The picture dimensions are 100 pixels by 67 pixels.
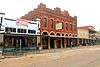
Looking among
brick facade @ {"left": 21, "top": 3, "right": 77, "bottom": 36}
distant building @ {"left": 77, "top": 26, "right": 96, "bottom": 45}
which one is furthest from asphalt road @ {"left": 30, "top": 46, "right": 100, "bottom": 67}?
distant building @ {"left": 77, "top": 26, "right": 96, "bottom": 45}

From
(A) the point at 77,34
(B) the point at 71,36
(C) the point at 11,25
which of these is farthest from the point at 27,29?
(A) the point at 77,34

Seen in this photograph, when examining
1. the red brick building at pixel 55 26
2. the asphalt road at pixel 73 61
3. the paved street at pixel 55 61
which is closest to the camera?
the asphalt road at pixel 73 61

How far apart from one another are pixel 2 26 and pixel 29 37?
8.33 m

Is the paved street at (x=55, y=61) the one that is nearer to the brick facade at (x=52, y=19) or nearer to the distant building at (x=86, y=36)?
the brick facade at (x=52, y=19)

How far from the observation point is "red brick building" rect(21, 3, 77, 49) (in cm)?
5238

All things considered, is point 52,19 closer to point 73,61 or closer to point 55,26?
point 55,26

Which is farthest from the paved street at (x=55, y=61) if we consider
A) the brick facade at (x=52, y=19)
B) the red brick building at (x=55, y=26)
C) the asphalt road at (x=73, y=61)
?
the brick facade at (x=52, y=19)

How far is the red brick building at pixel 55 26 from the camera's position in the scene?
172 ft

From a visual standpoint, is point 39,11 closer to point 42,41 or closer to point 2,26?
point 42,41

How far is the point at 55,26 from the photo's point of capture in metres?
55.9

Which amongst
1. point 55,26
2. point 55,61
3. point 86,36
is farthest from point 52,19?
point 55,61

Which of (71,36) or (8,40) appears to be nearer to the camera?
(8,40)

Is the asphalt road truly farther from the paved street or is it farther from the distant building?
the distant building

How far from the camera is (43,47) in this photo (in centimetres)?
5294
